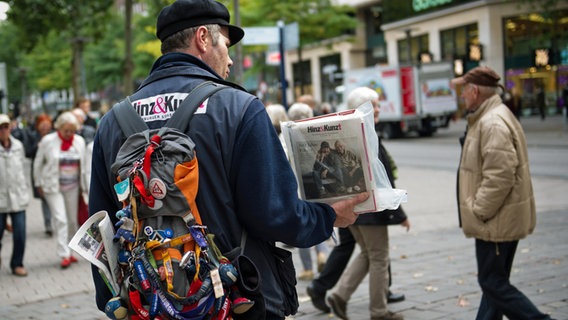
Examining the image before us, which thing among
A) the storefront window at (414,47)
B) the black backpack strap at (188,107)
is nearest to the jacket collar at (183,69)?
the black backpack strap at (188,107)

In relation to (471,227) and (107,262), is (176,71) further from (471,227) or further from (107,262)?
(471,227)

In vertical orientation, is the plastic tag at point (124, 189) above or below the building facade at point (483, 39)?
below

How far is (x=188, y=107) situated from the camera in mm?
2428

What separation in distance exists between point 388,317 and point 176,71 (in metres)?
3.51

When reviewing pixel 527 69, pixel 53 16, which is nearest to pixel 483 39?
pixel 527 69

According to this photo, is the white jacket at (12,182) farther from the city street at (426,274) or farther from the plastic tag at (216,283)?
the plastic tag at (216,283)

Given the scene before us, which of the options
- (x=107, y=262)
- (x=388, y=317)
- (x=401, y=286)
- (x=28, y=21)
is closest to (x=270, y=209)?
(x=107, y=262)

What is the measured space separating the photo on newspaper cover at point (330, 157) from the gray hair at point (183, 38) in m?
0.44

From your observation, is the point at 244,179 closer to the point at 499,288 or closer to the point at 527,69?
the point at 499,288

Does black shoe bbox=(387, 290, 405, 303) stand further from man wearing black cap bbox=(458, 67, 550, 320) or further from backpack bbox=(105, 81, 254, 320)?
backpack bbox=(105, 81, 254, 320)

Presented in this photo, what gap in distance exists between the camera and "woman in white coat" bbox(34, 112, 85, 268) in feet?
30.1

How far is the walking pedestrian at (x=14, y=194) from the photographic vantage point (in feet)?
28.0

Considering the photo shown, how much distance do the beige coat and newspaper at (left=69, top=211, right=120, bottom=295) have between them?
277 centimetres

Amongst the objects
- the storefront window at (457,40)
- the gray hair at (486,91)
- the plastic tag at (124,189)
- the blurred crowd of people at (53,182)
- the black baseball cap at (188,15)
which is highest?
the storefront window at (457,40)
